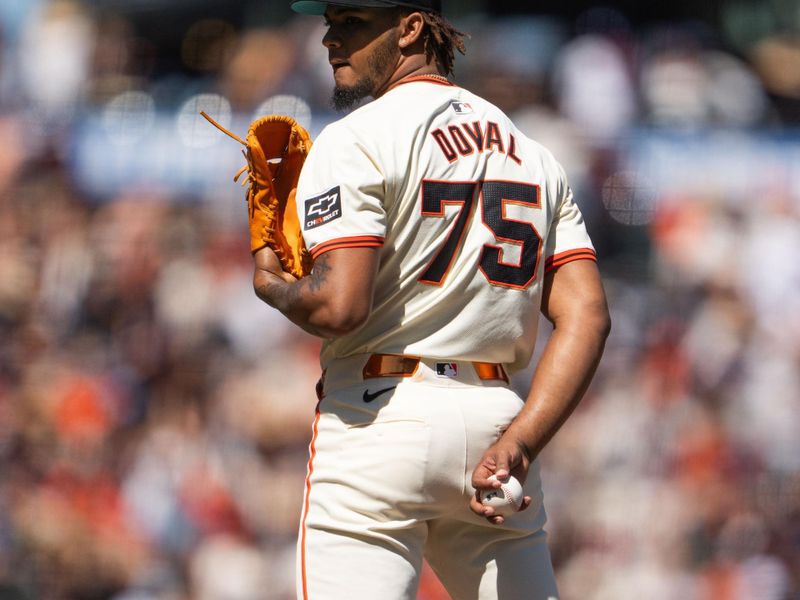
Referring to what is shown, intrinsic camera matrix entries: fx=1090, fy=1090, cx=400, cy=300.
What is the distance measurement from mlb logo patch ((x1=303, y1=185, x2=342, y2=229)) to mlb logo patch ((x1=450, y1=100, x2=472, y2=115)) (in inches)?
12.7

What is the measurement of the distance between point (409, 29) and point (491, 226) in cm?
47

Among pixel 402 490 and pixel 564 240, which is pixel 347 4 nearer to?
pixel 564 240

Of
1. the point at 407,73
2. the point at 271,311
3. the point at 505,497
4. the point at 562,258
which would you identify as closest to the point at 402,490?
the point at 505,497

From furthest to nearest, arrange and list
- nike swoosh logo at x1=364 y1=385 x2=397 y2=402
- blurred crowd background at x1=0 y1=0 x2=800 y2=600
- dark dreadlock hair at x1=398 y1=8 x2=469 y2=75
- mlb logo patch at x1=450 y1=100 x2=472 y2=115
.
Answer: blurred crowd background at x1=0 y1=0 x2=800 y2=600
dark dreadlock hair at x1=398 y1=8 x2=469 y2=75
mlb logo patch at x1=450 y1=100 x2=472 y2=115
nike swoosh logo at x1=364 y1=385 x2=397 y2=402

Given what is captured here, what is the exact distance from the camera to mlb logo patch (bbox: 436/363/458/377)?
2.01m

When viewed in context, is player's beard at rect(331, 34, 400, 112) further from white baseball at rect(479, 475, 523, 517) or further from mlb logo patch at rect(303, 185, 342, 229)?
white baseball at rect(479, 475, 523, 517)

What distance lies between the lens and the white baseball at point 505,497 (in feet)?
6.20

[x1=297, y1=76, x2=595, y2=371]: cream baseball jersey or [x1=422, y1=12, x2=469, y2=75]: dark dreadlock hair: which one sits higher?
[x1=422, y1=12, x2=469, y2=75]: dark dreadlock hair

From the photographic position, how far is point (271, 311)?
4496 mm

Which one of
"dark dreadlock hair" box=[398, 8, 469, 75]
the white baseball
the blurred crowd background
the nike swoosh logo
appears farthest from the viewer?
the blurred crowd background

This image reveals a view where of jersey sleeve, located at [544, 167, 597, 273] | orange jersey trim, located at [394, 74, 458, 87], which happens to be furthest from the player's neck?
jersey sleeve, located at [544, 167, 597, 273]

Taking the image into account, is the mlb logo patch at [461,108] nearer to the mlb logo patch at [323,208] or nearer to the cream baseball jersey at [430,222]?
the cream baseball jersey at [430,222]

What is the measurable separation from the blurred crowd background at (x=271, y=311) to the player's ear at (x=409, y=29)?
2.18 m

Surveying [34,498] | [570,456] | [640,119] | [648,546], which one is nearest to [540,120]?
[640,119]
